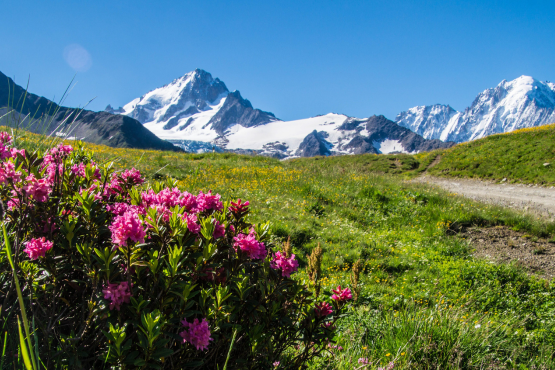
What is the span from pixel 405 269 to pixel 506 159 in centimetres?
1637

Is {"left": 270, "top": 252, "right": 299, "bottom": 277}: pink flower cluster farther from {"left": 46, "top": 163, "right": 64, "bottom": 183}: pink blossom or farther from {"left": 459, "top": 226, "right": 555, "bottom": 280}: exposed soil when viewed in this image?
{"left": 459, "top": 226, "right": 555, "bottom": 280}: exposed soil

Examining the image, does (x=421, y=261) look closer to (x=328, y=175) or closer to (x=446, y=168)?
(x=328, y=175)

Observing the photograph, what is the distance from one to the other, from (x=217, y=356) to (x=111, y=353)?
651mm

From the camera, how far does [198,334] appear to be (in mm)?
1312

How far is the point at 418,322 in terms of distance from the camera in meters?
2.88

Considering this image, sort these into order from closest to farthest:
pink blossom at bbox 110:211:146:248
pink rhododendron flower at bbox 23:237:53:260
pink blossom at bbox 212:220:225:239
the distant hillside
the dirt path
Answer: pink blossom at bbox 110:211:146:248 < pink rhododendron flower at bbox 23:237:53:260 < pink blossom at bbox 212:220:225:239 < the dirt path < the distant hillside

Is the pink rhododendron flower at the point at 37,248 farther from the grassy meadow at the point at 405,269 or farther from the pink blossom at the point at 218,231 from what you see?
the grassy meadow at the point at 405,269

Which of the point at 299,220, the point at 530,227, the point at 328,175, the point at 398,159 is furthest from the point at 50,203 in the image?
the point at 398,159

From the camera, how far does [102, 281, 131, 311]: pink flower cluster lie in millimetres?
1216

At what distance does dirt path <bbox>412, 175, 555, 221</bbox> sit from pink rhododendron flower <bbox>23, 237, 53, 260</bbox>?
11.9 m

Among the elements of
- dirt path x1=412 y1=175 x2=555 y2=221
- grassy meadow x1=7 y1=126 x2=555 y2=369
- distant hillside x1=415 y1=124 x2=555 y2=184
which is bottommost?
grassy meadow x1=7 y1=126 x2=555 y2=369

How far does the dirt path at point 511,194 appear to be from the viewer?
10.2 metres

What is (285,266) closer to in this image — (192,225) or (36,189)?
(192,225)

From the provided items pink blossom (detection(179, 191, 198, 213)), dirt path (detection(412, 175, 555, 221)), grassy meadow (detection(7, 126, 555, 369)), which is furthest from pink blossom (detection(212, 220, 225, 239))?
dirt path (detection(412, 175, 555, 221))
